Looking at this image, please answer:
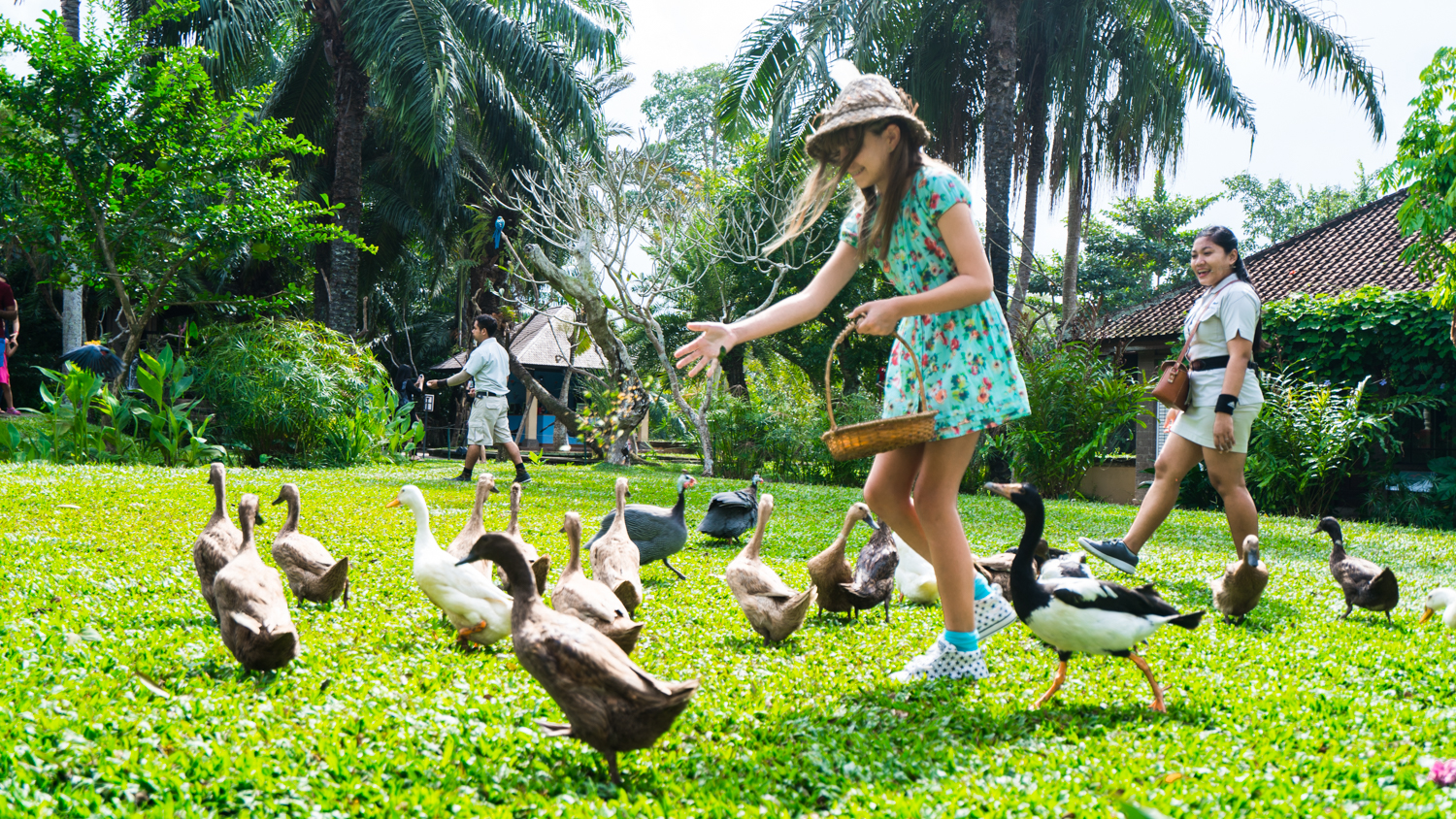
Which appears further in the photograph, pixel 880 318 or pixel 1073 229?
pixel 1073 229

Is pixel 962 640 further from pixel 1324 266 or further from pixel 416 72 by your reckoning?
pixel 1324 266

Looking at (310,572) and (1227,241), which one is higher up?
(1227,241)

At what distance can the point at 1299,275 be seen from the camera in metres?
18.2

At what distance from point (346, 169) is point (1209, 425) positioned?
50.0 ft

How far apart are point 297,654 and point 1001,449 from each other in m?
12.4

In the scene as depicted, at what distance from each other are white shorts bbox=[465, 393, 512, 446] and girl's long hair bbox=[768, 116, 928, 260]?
8247 mm

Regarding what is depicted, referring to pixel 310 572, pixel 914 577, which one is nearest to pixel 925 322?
pixel 914 577

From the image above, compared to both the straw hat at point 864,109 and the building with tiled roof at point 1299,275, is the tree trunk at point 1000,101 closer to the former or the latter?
the building with tiled roof at point 1299,275

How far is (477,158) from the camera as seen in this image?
23562 mm

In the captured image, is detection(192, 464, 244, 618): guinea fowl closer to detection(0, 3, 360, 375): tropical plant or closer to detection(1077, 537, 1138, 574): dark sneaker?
detection(1077, 537, 1138, 574): dark sneaker

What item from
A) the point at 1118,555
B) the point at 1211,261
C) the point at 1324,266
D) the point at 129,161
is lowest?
the point at 1118,555

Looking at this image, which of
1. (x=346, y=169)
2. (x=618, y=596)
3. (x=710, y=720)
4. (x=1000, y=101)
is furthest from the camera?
(x=346, y=169)

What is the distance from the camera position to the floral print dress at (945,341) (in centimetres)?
321

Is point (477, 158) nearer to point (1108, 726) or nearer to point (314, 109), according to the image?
point (314, 109)
